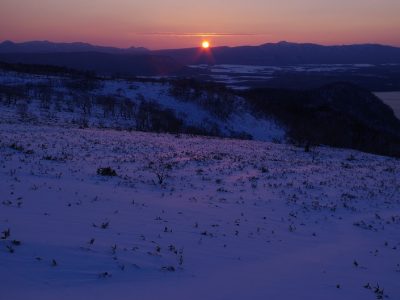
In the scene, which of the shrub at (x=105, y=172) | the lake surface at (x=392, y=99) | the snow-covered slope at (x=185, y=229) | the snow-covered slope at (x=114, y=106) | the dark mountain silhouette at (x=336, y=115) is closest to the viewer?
the snow-covered slope at (x=185, y=229)

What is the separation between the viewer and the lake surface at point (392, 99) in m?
114

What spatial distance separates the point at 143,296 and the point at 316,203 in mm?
10663

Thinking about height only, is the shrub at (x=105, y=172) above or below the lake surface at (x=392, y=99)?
below

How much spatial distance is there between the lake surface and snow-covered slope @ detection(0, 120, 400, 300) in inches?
3995

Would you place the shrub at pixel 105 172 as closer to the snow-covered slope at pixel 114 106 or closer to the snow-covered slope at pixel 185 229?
the snow-covered slope at pixel 185 229

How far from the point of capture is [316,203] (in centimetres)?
1619

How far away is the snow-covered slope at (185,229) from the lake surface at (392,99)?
333 feet

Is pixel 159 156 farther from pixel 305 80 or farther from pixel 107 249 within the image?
pixel 305 80

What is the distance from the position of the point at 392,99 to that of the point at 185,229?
432 feet

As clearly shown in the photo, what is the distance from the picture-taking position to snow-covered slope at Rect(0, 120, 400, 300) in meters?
7.66

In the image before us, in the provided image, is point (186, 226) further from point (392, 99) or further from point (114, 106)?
point (392, 99)

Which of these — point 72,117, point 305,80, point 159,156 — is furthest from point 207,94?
point 305,80

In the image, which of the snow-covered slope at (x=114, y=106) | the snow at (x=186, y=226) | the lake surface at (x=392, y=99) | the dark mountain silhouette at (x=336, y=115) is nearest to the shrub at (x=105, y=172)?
the snow at (x=186, y=226)

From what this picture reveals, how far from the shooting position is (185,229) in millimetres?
11281
